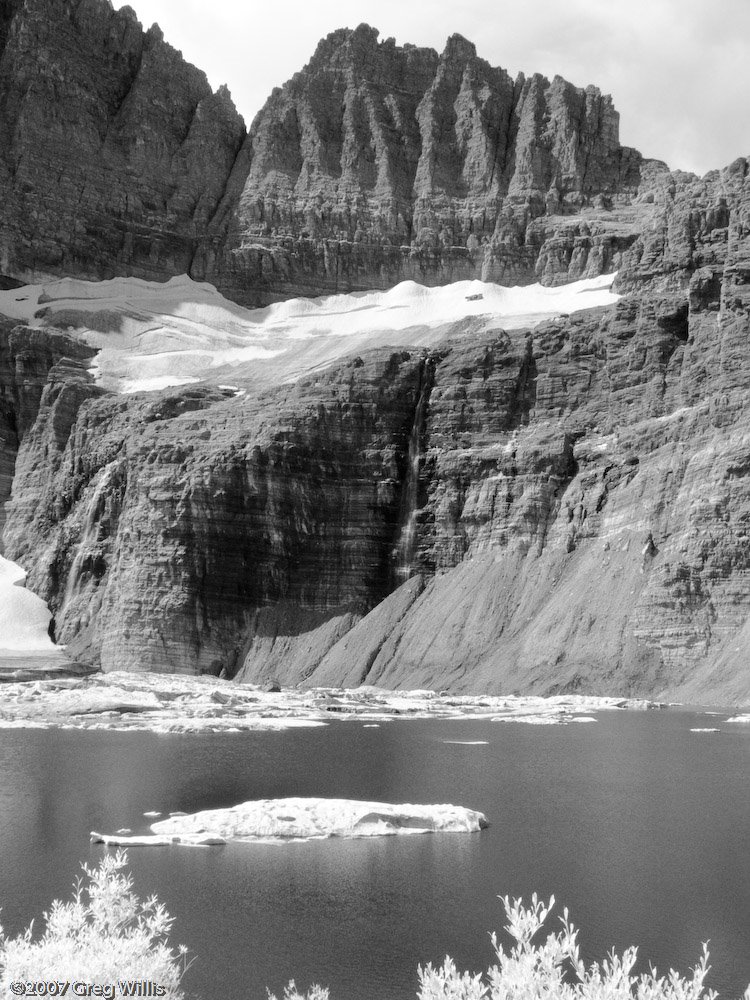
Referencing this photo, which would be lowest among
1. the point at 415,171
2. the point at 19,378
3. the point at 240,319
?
the point at 19,378

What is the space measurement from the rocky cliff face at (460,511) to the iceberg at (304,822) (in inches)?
1908

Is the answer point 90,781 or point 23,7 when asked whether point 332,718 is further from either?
point 23,7

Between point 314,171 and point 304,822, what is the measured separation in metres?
169

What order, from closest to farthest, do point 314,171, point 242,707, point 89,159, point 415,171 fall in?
point 242,707 → point 89,159 → point 314,171 → point 415,171

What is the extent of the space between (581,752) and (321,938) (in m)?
27.8

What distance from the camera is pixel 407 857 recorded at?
2972 centimetres

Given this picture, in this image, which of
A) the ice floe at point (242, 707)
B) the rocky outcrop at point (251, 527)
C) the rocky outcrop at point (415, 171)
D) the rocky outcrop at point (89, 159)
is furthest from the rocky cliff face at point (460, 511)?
the rocky outcrop at point (89, 159)

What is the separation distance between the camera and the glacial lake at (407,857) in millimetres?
22516

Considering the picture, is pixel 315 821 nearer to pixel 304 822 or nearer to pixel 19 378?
pixel 304 822

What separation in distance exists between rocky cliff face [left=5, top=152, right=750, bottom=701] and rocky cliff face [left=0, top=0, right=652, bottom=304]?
6570cm

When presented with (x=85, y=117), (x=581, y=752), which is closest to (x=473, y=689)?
(x=581, y=752)

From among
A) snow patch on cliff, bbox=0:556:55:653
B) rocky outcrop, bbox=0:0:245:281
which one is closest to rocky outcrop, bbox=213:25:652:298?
rocky outcrop, bbox=0:0:245:281

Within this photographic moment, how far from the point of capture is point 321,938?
23.3m

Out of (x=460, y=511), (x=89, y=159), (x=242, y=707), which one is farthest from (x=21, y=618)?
(x=89, y=159)
